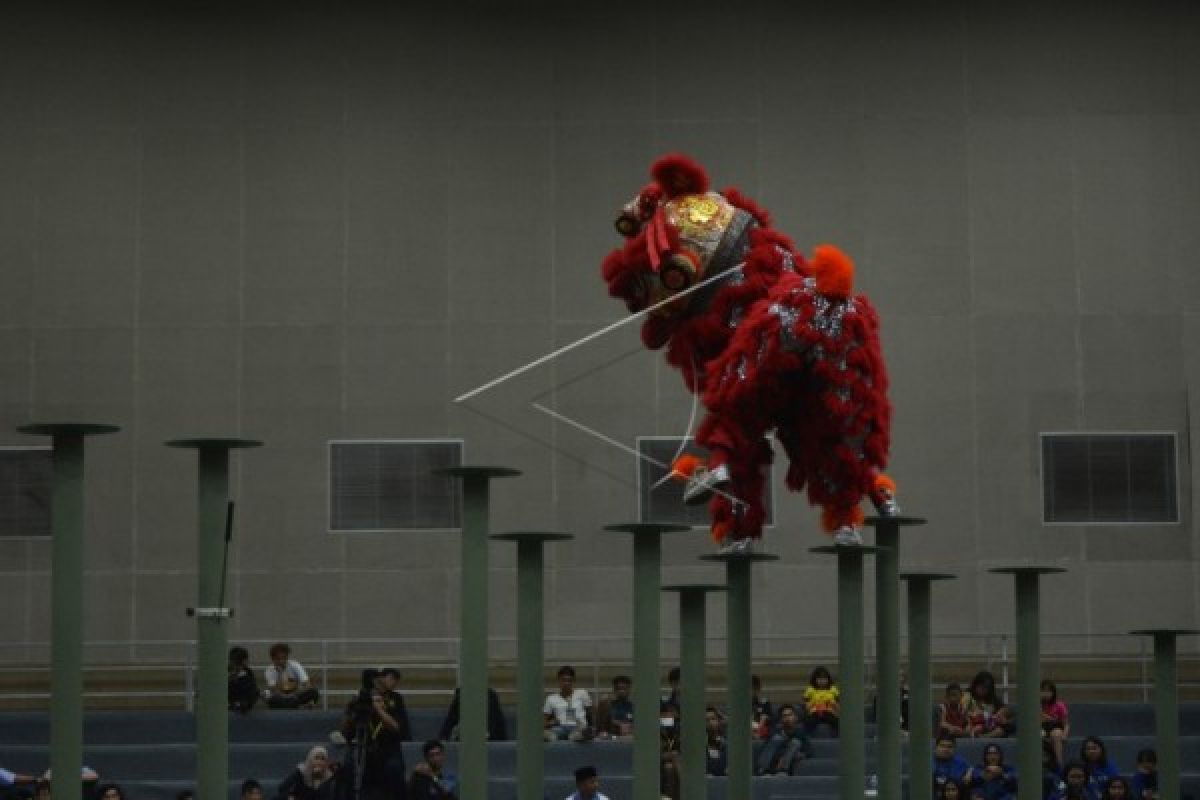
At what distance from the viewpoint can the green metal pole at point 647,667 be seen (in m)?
10.2

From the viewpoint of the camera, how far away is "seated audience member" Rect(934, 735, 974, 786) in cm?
1537

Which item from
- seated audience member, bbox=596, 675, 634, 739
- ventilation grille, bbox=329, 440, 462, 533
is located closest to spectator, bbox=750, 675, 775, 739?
seated audience member, bbox=596, 675, 634, 739

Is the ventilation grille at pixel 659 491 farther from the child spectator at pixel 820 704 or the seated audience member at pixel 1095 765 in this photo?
the seated audience member at pixel 1095 765

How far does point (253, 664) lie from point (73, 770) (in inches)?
389

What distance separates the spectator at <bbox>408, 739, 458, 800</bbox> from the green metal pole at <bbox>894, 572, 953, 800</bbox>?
348cm

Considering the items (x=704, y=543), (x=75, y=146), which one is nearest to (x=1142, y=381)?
(x=704, y=543)

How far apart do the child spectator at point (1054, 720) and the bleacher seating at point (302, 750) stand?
0.30 metres

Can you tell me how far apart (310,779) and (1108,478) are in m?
7.22

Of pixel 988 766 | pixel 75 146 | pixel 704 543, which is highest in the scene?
pixel 75 146

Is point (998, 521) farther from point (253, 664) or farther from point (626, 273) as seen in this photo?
point (626, 273)

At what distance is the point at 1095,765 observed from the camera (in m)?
15.6

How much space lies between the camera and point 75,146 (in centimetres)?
1948

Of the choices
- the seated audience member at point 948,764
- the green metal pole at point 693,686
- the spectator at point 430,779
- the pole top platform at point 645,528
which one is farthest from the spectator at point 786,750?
the pole top platform at point 645,528

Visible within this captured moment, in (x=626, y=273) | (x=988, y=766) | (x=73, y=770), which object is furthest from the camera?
(x=988, y=766)
